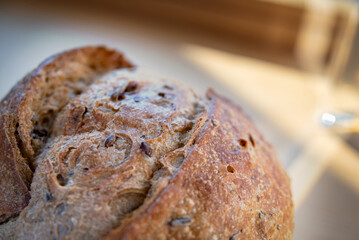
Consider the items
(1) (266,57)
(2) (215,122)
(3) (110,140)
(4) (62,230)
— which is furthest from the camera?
(1) (266,57)

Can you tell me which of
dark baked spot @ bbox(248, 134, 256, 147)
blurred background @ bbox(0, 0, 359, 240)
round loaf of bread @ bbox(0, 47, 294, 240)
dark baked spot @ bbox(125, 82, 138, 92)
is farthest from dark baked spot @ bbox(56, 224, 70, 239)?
blurred background @ bbox(0, 0, 359, 240)

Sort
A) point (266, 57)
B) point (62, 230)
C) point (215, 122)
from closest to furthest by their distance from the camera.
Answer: point (62, 230)
point (215, 122)
point (266, 57)

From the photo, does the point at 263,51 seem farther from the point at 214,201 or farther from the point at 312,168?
the point at 214,201

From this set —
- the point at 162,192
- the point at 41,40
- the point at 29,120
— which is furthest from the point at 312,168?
the point at 41,40

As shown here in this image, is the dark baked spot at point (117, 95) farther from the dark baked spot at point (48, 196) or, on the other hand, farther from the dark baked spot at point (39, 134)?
the dark baked spot at point (48, 196)

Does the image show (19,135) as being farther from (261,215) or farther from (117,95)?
(261,215)

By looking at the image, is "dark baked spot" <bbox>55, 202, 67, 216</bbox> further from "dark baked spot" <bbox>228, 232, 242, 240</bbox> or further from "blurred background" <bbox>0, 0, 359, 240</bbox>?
"blurred background" <bbox>0, 0, 359, 240</bbox>

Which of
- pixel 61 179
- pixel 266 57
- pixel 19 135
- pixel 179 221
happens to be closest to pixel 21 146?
pixel 19 135

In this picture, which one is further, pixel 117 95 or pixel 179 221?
pixel 117 95

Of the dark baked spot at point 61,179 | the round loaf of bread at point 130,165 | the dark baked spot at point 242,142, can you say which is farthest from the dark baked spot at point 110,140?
the dark baked spot at point 242,142
